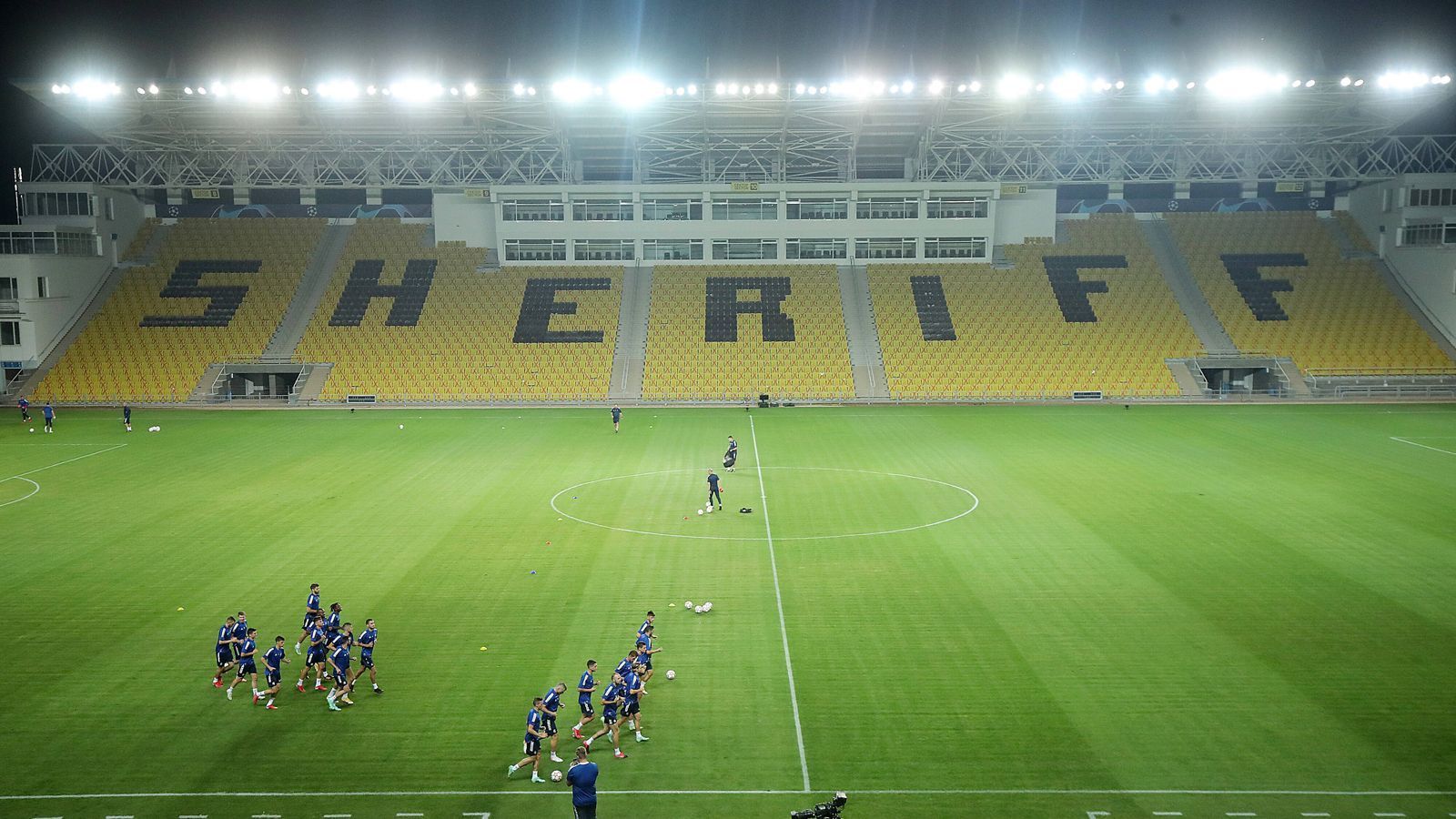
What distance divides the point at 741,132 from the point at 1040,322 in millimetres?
22333

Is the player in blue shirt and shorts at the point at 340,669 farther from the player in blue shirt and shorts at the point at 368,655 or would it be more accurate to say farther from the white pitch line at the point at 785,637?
the white pitch line at the point at 785,637

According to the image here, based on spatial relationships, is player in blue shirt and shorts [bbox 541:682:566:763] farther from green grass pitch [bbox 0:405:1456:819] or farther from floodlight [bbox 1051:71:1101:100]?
floodlight [bbox 1051:71:1101:100]

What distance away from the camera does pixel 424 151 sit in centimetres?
6228

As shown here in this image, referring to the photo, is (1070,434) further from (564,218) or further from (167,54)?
(167,54)

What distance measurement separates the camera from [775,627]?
17.7m

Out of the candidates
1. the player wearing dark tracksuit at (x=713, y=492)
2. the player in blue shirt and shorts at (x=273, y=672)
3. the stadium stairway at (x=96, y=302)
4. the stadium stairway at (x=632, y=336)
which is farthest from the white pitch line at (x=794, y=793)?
the stadium stairway at (x=96, y=302)

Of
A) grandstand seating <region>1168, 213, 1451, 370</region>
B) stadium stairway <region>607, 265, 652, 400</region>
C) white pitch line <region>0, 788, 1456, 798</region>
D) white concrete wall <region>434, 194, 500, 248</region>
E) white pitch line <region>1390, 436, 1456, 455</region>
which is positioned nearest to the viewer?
white pitch line <region>0, 788, 1456, 798</region>

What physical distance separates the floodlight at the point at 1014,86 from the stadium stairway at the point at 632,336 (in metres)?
24.8

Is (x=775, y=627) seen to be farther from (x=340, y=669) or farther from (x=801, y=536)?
(x=340, y=669)

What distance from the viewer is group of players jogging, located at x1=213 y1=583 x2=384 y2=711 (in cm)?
Result: 1459

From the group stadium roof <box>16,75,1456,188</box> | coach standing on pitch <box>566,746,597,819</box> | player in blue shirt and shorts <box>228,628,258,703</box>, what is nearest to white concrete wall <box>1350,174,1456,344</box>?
stadium roof <box>16,75,1456,188</box>

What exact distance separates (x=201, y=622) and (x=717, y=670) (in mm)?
10040

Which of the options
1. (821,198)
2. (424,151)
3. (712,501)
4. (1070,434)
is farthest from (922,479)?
(424,151)

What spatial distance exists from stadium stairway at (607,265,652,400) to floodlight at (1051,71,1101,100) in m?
27.4
